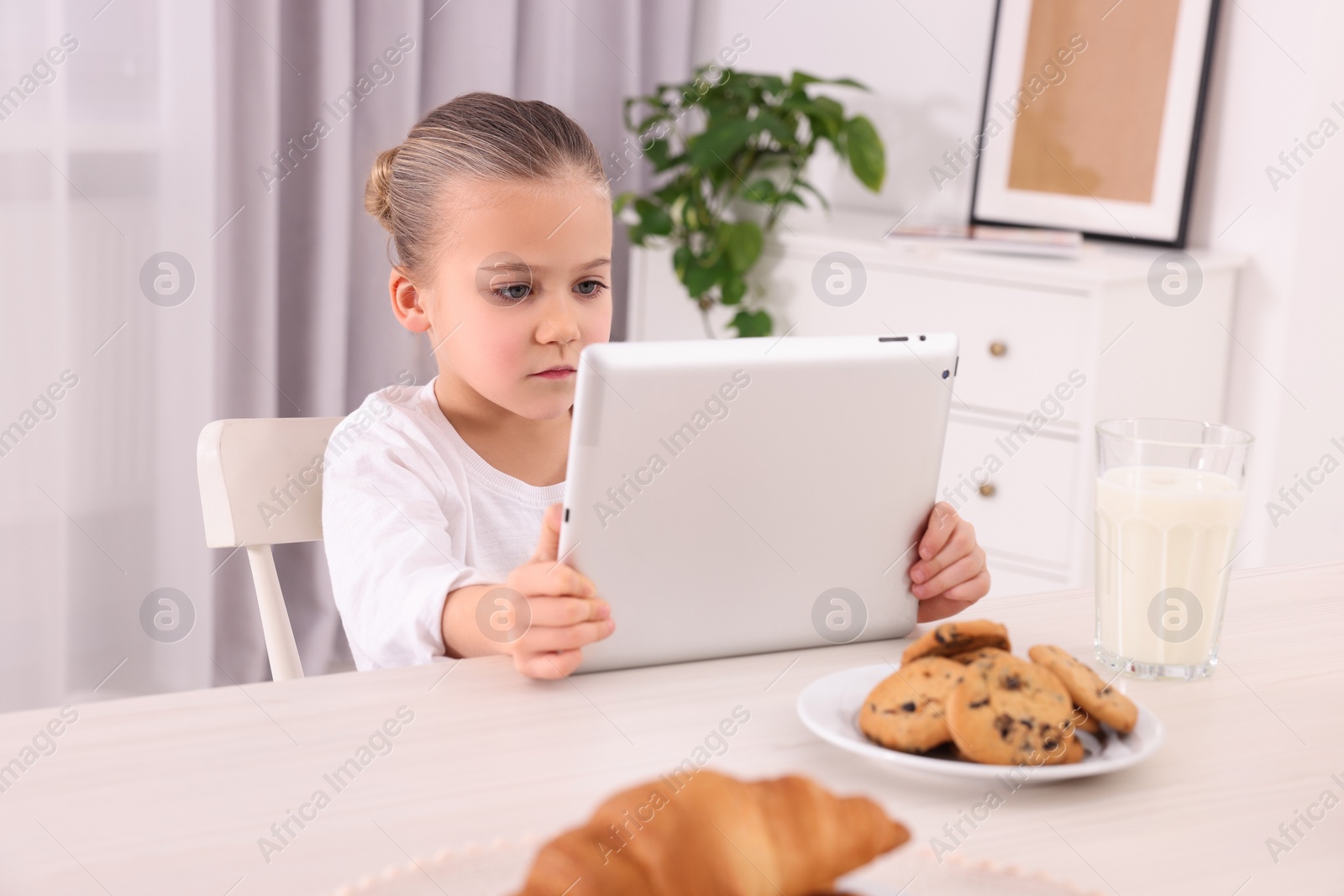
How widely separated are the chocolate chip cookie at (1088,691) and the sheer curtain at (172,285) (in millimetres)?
1984

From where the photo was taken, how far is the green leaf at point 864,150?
2.70 m

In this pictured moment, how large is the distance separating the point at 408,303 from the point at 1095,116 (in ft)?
5.55

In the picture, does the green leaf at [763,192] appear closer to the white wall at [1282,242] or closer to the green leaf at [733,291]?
the green leaf at [733,291]

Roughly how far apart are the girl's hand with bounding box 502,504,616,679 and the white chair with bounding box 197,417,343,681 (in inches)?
15.5

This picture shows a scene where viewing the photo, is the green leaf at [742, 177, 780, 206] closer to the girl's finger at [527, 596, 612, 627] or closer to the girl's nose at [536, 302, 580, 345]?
the girl's nose at [536, 302, 580, 345]

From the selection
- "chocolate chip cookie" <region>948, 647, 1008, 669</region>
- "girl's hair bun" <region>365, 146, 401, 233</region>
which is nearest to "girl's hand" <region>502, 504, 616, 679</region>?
"chocolate chip cookie" <region>948, 647, 1008, 669</region>

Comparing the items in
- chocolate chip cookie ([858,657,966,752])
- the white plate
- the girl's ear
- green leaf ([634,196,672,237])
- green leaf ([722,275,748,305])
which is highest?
green leaf ([634,196,672,237])

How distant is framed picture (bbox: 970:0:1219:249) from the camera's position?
2.45m

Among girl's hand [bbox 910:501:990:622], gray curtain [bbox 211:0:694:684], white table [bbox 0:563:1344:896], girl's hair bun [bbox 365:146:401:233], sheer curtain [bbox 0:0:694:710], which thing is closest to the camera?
white table [bbox 0:563:1344:896]

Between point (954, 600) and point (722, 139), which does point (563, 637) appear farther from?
point (722, 139)

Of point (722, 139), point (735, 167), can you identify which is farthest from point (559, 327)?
point (735, 167)

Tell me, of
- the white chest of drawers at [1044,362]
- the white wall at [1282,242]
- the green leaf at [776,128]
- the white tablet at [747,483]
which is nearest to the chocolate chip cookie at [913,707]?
the white tablet at [747,483]

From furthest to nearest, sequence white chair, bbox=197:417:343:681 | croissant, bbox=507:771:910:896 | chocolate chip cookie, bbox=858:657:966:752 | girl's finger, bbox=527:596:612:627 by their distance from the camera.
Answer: white chair, bbox=197:417:343:681, girl's finger, bbox=527:596:612:627, chocolate chip cookie, bbox=858:657:966:752, croissant, bbox=507:771:910:896

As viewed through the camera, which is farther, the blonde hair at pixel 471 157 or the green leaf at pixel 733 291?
the green leaf at pixel 733 291
